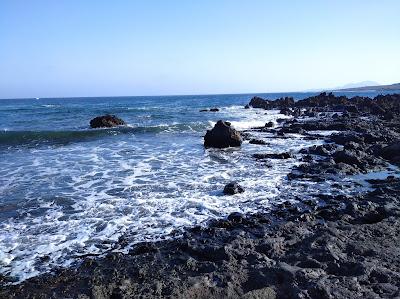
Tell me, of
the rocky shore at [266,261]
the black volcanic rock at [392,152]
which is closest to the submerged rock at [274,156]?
the black volcanic rock at [392,152]

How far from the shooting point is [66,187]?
1304 cm

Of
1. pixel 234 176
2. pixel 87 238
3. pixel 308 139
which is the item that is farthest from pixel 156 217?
pixel 308 139

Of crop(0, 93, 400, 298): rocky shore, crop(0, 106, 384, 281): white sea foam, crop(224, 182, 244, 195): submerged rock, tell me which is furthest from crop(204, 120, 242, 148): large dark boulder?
crop(0, 93, 400, 298): rocky shore

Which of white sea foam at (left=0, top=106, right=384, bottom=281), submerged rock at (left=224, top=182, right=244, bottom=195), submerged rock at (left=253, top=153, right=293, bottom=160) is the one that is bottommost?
submerged rock at (left=253, top=153, right=293, bottom=160)

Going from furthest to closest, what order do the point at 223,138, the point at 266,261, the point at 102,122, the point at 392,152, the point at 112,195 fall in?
the point at 102,122, the point at 223,138, the point at 392,152, the point at 112,195, the point at 266,261

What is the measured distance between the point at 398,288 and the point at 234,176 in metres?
8.65

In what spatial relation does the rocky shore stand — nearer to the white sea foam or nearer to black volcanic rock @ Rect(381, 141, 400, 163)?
the white sea foam

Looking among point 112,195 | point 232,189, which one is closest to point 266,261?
point 232,189

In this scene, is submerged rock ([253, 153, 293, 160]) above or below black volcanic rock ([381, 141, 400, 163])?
below

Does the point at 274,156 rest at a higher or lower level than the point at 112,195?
lower

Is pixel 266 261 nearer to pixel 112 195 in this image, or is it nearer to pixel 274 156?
pixel 112 195

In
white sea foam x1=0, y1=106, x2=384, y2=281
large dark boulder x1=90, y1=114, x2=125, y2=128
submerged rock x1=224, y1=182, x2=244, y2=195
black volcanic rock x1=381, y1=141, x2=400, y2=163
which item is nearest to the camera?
white sea foam x1=0, y1=106, x2=384, y2=281

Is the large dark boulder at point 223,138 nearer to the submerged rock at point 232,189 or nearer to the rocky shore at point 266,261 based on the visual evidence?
the submerged rock at point 232,189

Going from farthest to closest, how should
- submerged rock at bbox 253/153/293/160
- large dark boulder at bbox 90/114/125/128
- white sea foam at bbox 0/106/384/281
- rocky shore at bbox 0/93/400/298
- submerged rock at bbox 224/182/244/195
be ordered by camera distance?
large dark boulder at bbox 90/114/125/128, submerged rock at bbox 253/153/293/160, submerged rock at bbox 224/182/244/195, white sea foam at bbox 0/106/384/281, rocky shore at bbox 0/93/400/298
